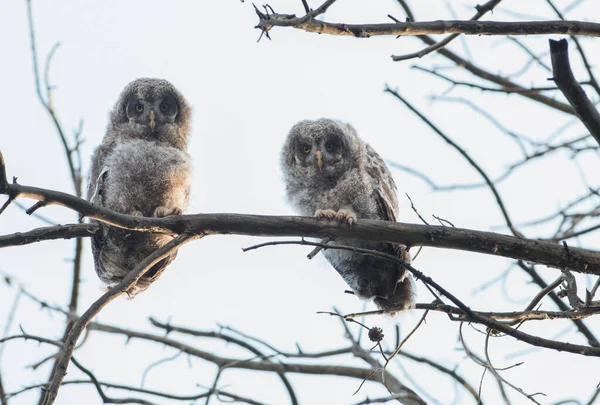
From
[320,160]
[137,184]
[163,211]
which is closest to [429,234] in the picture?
[320,160]

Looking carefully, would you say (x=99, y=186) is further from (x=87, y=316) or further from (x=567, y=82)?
(x=567, y=82)

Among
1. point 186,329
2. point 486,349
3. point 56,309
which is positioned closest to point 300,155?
point 186,329

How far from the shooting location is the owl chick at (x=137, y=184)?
16.0 ft

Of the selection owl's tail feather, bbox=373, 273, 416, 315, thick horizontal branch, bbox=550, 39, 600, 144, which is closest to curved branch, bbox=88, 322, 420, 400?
owl's tail feather, bbox=373, 273, 416, 315

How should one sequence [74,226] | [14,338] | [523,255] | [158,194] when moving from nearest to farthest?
[523,255] → [74,226] → [14,338] → [158,194]

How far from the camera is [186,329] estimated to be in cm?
505

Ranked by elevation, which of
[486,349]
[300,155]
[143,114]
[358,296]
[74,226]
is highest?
Result: [143,114]

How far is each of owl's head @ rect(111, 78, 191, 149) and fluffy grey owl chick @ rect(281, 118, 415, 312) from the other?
817mm

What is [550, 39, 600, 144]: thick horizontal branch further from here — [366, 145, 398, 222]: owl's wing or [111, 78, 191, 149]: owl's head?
[111, 78, 191, 149]: owl's head

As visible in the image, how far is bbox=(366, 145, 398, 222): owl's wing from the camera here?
15.6 feet

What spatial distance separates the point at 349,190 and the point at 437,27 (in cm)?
168

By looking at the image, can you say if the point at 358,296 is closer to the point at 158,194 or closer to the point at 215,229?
the point at 158,194

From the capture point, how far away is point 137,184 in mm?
4879

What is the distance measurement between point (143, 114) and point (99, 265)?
1123 mm
